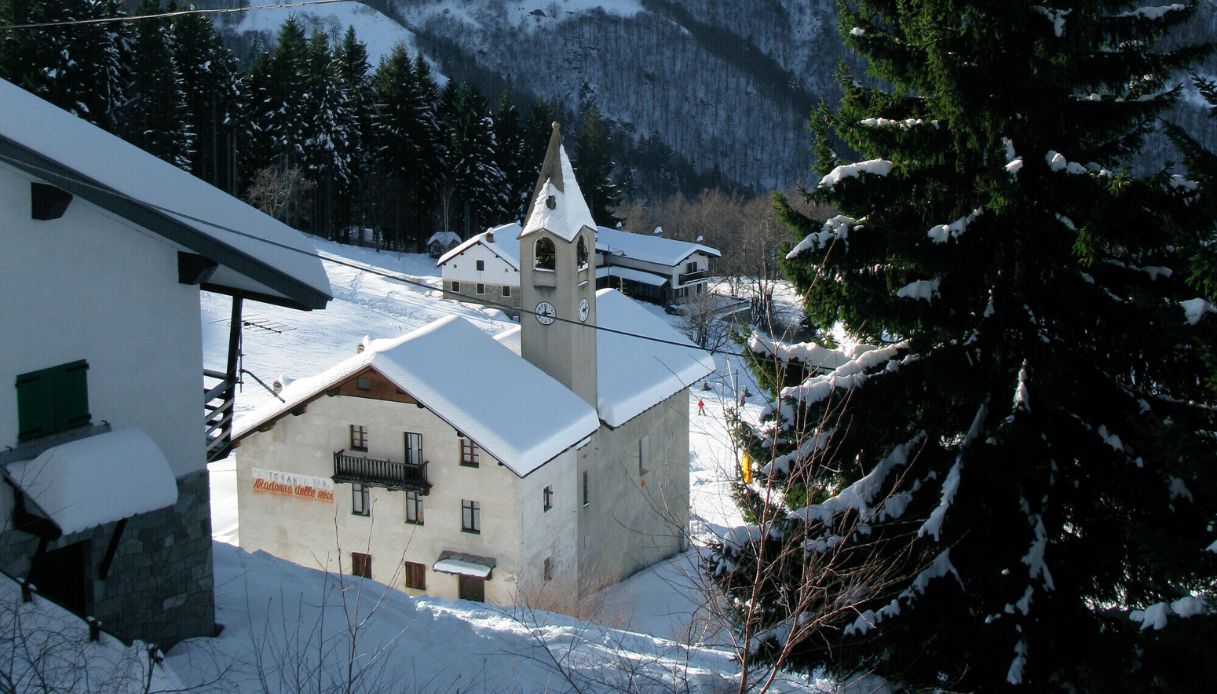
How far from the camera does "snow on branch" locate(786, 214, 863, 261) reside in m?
11.0

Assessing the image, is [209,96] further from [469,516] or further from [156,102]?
[469,516]

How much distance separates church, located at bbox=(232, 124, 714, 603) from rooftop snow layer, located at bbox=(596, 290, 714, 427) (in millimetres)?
177

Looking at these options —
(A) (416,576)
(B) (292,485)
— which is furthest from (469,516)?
(B) (292,485)

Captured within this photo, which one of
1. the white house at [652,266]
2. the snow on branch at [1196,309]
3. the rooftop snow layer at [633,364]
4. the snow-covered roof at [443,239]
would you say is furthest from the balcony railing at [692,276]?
the snow on branch at [1196,309]

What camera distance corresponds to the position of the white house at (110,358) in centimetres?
1056

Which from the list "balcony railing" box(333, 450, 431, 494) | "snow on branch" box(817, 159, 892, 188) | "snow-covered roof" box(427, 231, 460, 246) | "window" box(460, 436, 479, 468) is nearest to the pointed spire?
"window" box(460, 436, 479, 468)

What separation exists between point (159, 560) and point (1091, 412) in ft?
32.5

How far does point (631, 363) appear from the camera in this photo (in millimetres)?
30750

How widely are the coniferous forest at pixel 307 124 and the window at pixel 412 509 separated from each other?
4005 centimetres

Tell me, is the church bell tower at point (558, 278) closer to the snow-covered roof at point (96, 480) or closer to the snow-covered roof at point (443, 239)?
the snow-covered roof at point (96, 480)

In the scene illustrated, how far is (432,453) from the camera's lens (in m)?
24.3

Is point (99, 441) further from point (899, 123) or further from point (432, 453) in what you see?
point (432, 453)

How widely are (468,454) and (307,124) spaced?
1962 inches

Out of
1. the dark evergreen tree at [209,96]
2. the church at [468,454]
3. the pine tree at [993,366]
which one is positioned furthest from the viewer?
→ the dark evergreen tree at [209,96]
